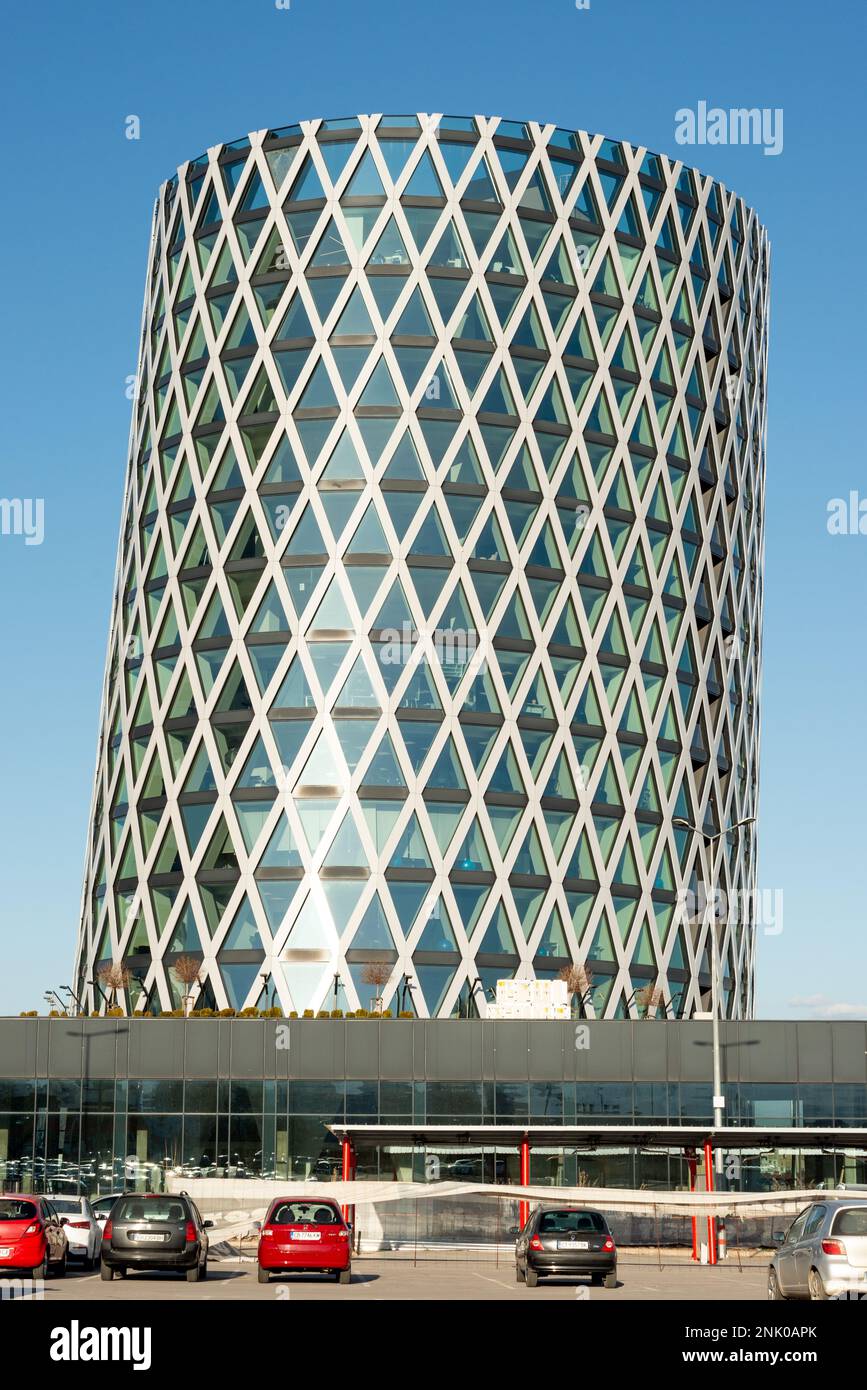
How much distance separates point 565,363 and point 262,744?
26.5m

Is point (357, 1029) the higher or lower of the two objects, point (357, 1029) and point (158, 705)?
the lower

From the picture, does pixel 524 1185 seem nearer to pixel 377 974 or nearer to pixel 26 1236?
pixel 26 1236

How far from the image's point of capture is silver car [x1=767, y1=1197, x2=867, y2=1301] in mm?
22797

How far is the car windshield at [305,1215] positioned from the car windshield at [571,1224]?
4.16 m

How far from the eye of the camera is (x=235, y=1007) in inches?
→ 3295

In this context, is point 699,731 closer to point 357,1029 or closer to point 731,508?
point 731,508

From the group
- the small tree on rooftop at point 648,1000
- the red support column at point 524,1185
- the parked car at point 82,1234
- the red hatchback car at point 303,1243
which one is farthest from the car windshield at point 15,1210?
the small tree on rooftop at point 648,1000

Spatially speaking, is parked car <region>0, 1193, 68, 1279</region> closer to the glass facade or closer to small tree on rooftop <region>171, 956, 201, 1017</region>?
the glass facade

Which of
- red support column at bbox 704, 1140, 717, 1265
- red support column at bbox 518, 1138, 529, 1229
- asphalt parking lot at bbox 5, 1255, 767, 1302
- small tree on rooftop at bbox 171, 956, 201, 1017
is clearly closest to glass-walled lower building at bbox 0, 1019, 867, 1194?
red support column at bbox 518, 1138, 529, 1229

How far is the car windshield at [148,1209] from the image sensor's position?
3274 centimetres

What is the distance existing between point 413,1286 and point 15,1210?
8133mm

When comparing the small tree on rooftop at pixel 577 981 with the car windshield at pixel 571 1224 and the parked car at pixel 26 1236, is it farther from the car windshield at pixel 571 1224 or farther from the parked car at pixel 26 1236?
the parked car at pixel 26 1236

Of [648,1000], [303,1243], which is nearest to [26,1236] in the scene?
[303,1243]
